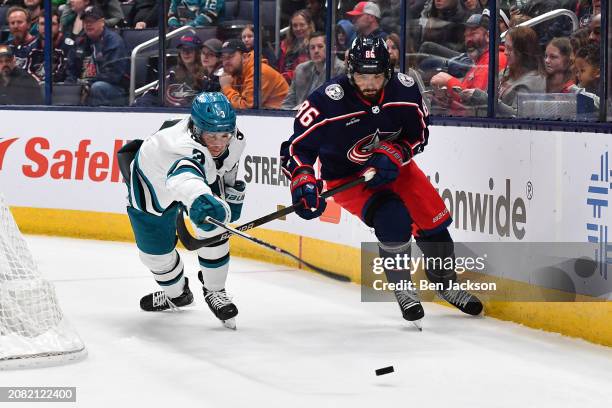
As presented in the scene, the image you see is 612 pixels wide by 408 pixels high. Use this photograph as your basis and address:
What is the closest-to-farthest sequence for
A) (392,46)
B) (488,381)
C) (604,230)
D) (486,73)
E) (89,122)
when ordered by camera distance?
(488,381) → (604,230) → (486,73) → (392,46) → (89,122)

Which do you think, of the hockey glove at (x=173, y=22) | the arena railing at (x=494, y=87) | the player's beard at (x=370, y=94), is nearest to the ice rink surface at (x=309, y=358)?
the arena railing at (x=494, y=87)

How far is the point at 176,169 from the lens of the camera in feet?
14.9

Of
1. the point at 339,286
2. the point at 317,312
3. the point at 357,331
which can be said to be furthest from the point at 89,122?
the point at 357,331

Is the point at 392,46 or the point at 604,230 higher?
the point at 392,46

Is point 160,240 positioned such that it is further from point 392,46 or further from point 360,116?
point 392,46

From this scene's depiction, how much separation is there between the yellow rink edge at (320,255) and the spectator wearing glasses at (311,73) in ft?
2.60

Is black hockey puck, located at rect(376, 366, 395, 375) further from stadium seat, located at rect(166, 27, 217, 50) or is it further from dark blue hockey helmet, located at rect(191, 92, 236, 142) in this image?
stadium seat, located at rect(166, 27, 217, 50)

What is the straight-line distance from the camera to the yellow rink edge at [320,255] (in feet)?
14.9

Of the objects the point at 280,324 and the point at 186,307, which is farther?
the point at 186,307

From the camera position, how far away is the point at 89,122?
798 centimetres

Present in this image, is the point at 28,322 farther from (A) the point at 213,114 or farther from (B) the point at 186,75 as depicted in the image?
(B) the point at 186,75

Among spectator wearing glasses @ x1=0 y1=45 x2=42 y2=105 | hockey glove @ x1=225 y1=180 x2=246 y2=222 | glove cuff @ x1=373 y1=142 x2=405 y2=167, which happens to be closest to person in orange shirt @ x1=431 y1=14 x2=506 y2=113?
glove cuff @ x1=373 y1=142 x2=405 y2=167

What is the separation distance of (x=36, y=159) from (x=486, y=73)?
394 centimetres
